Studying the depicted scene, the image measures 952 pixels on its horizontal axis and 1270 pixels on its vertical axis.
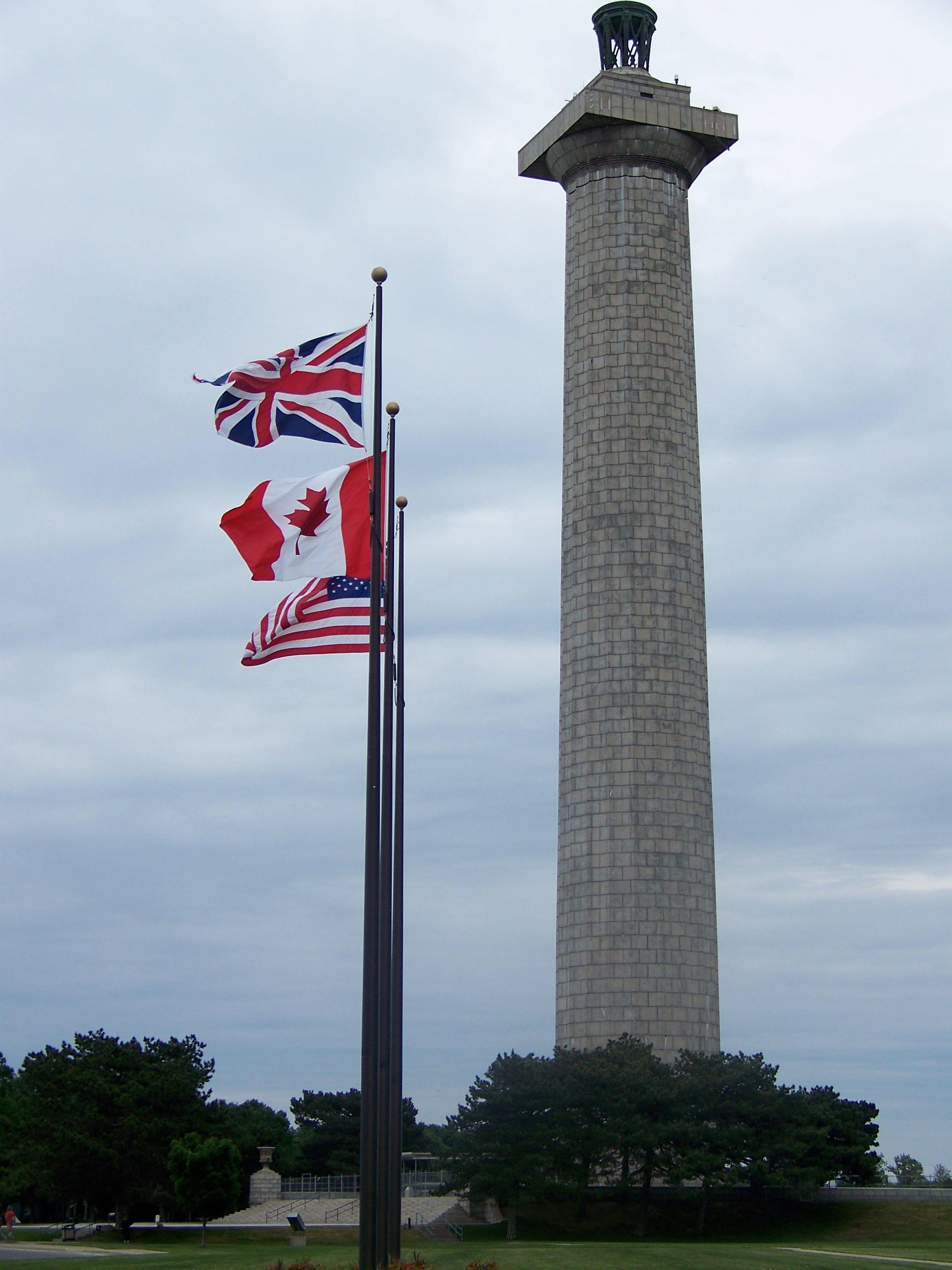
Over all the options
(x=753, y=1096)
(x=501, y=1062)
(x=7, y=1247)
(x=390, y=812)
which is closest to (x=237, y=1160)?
(x=7, y=1247)

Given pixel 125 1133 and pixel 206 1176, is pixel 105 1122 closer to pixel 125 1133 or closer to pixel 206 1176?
pixel 125 1133

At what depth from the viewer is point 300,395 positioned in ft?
79.0

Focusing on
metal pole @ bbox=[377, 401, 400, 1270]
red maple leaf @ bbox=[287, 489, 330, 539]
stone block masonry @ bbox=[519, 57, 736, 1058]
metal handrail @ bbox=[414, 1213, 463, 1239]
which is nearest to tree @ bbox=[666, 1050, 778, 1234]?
stone block masonry @ bbox=[519, 57, 736, 1058]

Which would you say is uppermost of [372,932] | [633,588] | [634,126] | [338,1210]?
[634,126]

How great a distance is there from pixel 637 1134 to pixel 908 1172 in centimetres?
4122

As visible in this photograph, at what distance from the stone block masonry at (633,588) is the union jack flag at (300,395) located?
35.2 m

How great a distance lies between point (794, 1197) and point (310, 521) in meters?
34.4

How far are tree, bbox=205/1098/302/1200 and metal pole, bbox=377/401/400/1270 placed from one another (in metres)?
34.7

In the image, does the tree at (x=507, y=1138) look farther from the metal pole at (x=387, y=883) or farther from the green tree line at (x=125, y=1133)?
the metal pole at (x=387, y=883)

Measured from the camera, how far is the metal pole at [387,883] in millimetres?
23266

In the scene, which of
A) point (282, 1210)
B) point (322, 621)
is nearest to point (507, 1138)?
point (282, 1210)

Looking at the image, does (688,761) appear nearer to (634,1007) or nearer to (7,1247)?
(634,1007)

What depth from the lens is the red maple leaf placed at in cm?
2359

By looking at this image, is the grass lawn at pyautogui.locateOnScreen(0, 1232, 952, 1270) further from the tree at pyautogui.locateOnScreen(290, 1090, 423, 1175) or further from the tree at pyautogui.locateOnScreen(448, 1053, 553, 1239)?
the tree at pyautogui.locateOnScreen(290, 1090, 423, 1175)
